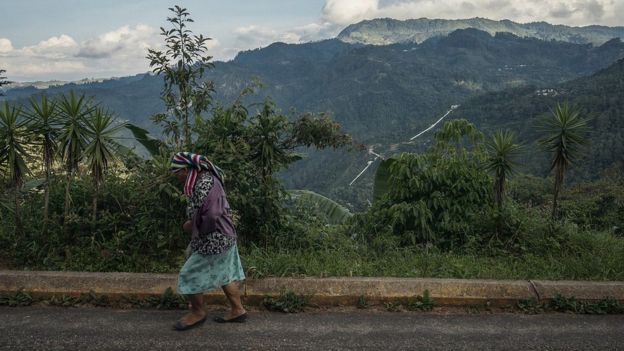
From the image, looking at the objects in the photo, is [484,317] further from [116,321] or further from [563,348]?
[116,321]

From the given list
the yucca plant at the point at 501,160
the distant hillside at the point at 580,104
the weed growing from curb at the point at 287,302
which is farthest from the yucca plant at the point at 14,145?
the distant hillside at the point at 580,104

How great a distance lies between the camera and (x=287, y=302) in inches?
176

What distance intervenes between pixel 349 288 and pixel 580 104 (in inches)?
3122

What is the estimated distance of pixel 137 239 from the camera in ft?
17.5

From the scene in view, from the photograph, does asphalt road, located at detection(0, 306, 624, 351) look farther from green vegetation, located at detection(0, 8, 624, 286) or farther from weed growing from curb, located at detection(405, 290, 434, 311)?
green vegetation, located at detection(0, 8, 624, 286)

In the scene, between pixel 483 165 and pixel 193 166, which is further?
pixel 483 165

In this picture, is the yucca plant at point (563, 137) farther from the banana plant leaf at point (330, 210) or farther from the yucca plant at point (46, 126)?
the yucca plant at point (46, 126)

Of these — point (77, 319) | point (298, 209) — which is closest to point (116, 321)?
point (77, 319)

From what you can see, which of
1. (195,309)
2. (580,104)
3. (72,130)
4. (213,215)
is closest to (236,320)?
(195,309)

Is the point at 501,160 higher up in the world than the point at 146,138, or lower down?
lower down

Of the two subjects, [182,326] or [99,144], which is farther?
[99,144]

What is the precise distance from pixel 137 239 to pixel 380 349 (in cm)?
287

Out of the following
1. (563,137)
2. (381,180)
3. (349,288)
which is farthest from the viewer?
(381,180)

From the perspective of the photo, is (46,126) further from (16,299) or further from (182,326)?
(182,326)
